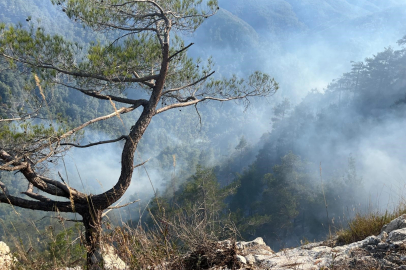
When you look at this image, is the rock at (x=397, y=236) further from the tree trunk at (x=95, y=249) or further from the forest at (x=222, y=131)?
the tree trunk at (x=95, y=249)

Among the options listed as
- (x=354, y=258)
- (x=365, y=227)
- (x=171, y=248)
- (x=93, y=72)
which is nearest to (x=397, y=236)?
(x=354, y=258)

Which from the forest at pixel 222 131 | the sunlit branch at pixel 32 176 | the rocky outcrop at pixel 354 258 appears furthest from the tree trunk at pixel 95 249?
the sunlit branch at pixel 32 176

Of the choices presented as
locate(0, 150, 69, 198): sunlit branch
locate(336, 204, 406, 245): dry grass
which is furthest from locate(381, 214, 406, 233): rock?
locate(0, 150, 69, 198): sunlit branch

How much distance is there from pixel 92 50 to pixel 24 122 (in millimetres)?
1227

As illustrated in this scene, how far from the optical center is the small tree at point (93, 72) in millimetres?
3225

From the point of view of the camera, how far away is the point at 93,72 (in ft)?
13.1

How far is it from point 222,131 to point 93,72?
89.6 m

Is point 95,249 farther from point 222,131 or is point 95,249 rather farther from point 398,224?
point 222,131

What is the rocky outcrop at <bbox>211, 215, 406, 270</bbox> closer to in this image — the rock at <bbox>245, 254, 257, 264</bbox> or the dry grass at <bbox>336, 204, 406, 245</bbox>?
the rock at <bbox>245, 254, 257, 264</bbox>

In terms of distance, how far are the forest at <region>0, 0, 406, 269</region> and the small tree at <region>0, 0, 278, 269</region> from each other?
0.10 feet

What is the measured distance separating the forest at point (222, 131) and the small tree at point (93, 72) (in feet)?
0.10

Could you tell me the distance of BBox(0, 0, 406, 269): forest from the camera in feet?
11.0

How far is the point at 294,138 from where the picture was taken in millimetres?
42062

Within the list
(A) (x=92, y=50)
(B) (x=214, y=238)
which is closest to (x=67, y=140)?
(A) (x=92, y=50)
